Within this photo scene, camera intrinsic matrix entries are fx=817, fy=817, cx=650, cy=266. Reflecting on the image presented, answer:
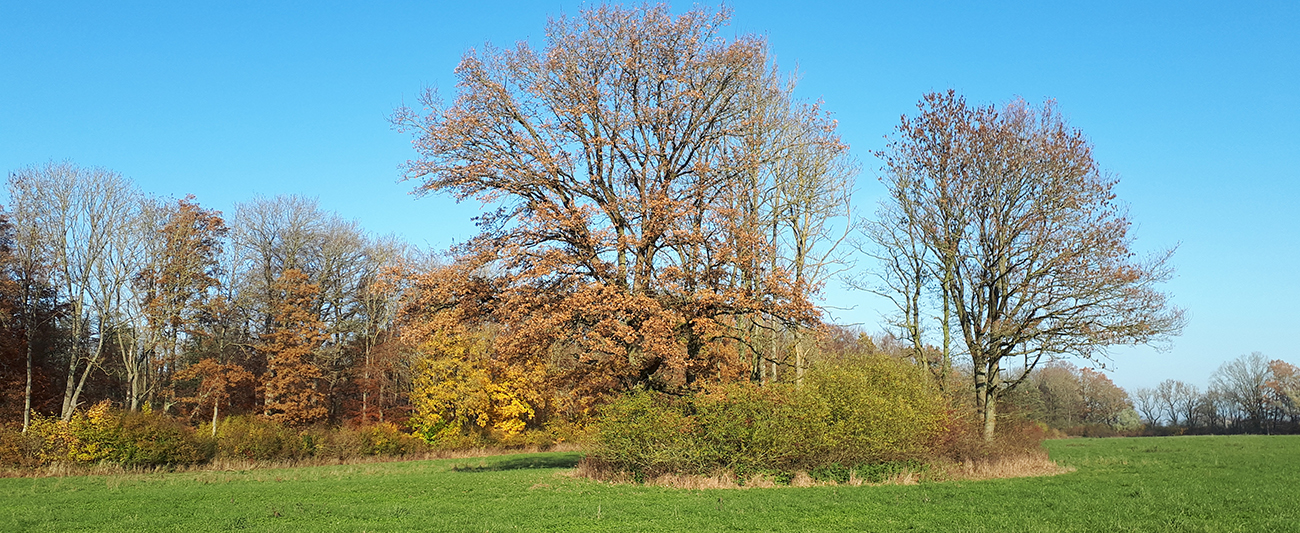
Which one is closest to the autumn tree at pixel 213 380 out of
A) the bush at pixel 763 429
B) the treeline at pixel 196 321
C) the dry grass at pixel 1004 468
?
the treeline at pixel 196 321

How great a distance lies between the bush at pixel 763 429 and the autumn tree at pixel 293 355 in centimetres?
2729

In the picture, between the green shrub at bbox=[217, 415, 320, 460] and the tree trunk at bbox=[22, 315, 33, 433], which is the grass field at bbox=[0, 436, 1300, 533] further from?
the tree trunk at bbox=[22, 315, 33, 433]

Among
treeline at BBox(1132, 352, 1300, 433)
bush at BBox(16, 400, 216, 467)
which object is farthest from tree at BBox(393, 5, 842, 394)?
treeline at BBox(1132, 352, 1300, 433)

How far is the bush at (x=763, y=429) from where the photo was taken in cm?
2044

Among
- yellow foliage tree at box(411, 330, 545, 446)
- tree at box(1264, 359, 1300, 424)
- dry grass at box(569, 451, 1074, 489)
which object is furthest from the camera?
tree at box(1264, 359, 1300, 424)

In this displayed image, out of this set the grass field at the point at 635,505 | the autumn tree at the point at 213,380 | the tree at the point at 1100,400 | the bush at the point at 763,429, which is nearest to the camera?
the grass field at the point at 635,505

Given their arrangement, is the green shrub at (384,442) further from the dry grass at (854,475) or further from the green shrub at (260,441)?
the dry grass at (854,475)

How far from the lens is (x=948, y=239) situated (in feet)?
95.6

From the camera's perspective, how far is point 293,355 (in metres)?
43.2

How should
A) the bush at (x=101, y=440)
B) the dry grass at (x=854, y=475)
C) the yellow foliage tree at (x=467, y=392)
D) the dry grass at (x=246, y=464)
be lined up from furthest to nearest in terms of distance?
the yellow foliage tree at (x=467, y=392)
the bush at (x=101, y=440)
the dry grass at (x=246, y=464)
the dry grass at (x=854, y=475)

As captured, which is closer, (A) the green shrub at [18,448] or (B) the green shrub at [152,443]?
(A) the green shrub at [18,448]

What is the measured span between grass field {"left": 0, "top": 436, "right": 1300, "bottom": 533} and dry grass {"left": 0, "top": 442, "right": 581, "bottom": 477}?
358 centimetres

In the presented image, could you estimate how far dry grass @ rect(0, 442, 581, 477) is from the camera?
26828mm

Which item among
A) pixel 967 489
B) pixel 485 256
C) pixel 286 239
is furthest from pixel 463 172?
pixel 286 239
